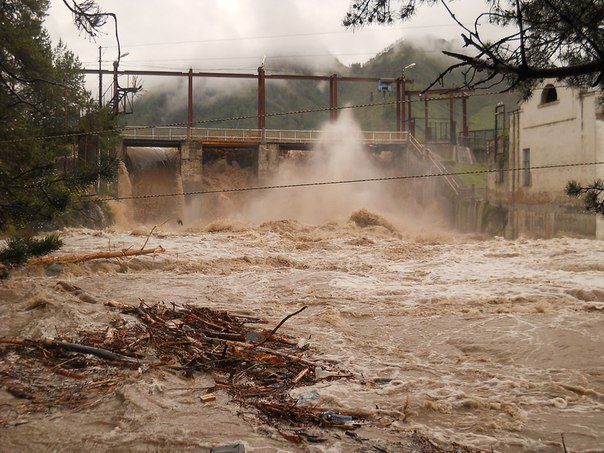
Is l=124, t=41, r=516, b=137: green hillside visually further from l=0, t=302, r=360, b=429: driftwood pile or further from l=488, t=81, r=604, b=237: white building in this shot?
l=0, t=302, r=360, b=429: driftwood pile

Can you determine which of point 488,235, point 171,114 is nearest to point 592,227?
point 488,235

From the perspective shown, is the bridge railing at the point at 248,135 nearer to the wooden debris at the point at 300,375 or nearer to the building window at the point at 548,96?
the building window at the point at 548,96

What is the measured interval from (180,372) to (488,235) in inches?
972

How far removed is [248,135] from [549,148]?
697 inches

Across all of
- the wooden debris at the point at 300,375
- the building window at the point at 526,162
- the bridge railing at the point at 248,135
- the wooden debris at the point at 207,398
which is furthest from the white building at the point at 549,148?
the wooden debris at the point at 207,398

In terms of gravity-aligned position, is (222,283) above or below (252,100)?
below

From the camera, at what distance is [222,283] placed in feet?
48.8

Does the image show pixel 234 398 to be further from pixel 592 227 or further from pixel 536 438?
pixel 592 227

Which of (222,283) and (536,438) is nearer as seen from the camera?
(536,438)

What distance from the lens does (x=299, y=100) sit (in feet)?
318

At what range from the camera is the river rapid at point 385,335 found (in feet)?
17.8

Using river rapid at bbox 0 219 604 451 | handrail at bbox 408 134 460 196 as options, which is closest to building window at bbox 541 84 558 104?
river rapid at bbox 0 219 604 451

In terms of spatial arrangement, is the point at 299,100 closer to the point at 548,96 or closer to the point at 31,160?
the point at 548,96

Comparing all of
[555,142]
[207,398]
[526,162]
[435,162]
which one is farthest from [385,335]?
[435,162]
